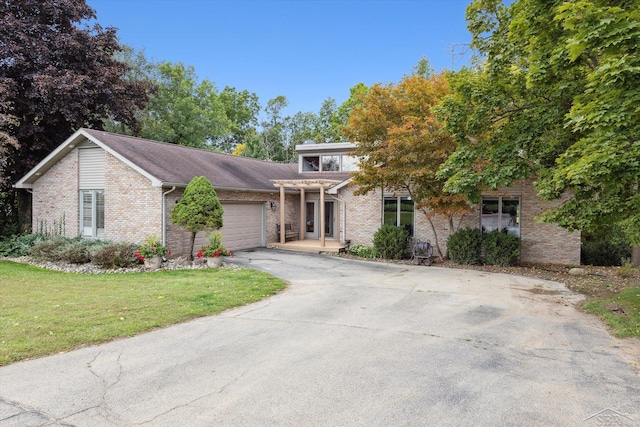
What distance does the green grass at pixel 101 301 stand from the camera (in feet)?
20.0

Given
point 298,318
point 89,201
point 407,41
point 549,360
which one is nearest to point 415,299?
point 298,318

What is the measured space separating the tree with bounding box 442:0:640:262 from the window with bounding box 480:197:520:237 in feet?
11.1

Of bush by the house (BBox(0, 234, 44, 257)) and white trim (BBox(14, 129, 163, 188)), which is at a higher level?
white trim (BBox(14, 129, 163, 188))

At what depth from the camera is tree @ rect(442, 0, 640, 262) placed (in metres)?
6.22

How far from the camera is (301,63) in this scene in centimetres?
3672

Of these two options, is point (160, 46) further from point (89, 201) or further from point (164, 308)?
point (164, 308)

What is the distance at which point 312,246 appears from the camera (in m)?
18.3

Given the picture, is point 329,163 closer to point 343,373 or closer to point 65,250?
point 65,250

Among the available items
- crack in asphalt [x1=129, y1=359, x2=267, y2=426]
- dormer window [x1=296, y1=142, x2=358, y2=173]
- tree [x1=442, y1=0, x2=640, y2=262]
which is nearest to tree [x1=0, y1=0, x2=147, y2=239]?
dormer window [x1=296, y1=142, x2=358, y2=173]

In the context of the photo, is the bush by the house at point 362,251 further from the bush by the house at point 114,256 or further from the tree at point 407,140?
the bush by the house at point 114,256

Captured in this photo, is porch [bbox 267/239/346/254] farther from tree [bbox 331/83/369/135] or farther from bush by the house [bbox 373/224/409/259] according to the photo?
tree [bbox 331/83/369/135]

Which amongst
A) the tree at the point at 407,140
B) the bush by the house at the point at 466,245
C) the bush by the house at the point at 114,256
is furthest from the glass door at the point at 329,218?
the bush by the house at the point at 114,256

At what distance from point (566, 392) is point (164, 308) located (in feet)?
21.6

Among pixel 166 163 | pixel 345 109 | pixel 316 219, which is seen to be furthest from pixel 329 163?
pixel 345 109
